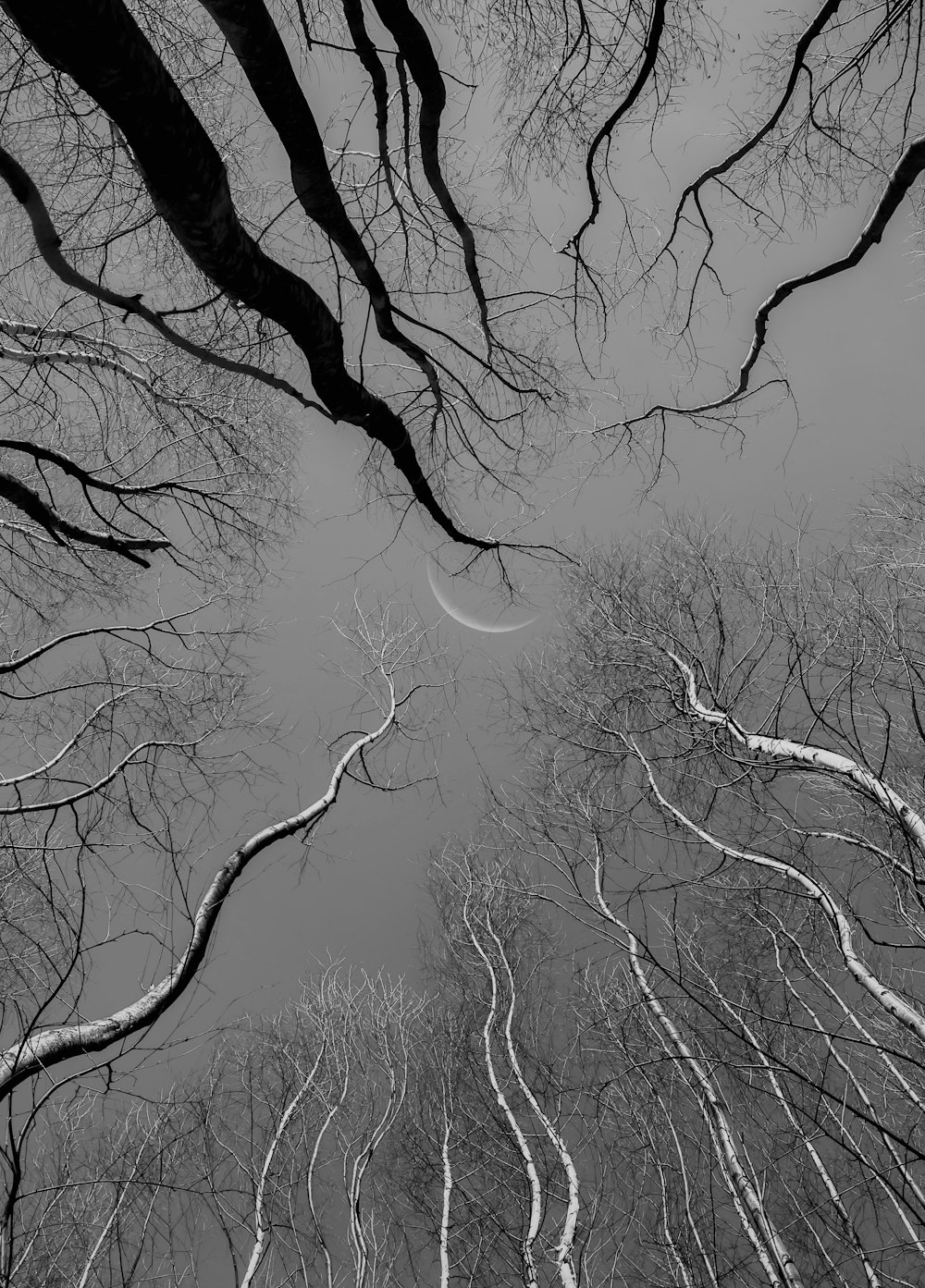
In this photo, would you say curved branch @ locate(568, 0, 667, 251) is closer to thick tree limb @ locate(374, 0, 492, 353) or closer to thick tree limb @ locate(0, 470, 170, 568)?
thick tree limb @ locate(374, 0, 492, 353)

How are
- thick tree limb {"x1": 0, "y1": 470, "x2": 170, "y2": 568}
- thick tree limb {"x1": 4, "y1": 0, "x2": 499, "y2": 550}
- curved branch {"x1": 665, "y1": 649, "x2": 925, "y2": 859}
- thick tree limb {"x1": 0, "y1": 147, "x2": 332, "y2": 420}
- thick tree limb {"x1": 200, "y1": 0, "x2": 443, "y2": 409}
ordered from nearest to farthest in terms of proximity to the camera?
thick tree limb {"x1": 4, "y1": 0, "x2": 499, "y2": 550}, thick tree limb {"x1": 200, "y1": 0, "x2": 443, "y2": 409}, thick tree limb {"x1": 0, "y1": 147, "x2": 332, "y2": 420}, curved branch {"x1": 665, "y1": 649, "x2": 925, "y2": 859}, thick tree limb {"x1": 0, "y1": 470, "x2": 170, "y2": 568}

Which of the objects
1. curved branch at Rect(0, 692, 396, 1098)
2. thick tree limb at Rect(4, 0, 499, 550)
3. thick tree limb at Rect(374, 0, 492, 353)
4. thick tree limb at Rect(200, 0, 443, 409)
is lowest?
curved branch at Rect(0, 692, 396, 1098)

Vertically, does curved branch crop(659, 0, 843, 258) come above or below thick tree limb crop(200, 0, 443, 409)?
above

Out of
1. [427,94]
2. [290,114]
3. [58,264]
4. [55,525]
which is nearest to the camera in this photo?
[290,114]

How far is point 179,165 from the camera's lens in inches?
80.2

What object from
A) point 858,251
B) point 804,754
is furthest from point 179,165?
point 804,754

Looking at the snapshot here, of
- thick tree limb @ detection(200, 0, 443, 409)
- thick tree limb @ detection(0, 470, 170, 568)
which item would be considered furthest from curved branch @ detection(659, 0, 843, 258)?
thick tree limb @ detection(0, 470, 170, 568)

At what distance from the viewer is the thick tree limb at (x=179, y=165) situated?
172 centimetres

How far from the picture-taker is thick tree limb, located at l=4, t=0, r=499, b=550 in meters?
1.72

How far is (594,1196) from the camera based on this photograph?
7.27m

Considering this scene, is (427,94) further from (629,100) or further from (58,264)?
(58,264)

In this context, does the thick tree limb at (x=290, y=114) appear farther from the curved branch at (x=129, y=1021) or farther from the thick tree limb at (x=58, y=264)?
the curved branch at (x=129, y=1021)

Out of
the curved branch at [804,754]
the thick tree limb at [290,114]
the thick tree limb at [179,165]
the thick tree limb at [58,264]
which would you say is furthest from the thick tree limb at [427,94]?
the curved branch at [804,754]

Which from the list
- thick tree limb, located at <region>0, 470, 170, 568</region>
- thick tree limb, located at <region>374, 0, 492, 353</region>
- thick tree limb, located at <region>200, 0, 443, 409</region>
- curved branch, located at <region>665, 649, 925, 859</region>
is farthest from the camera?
thick tree limb, located at <region>0, 470, 170, 568</region>
